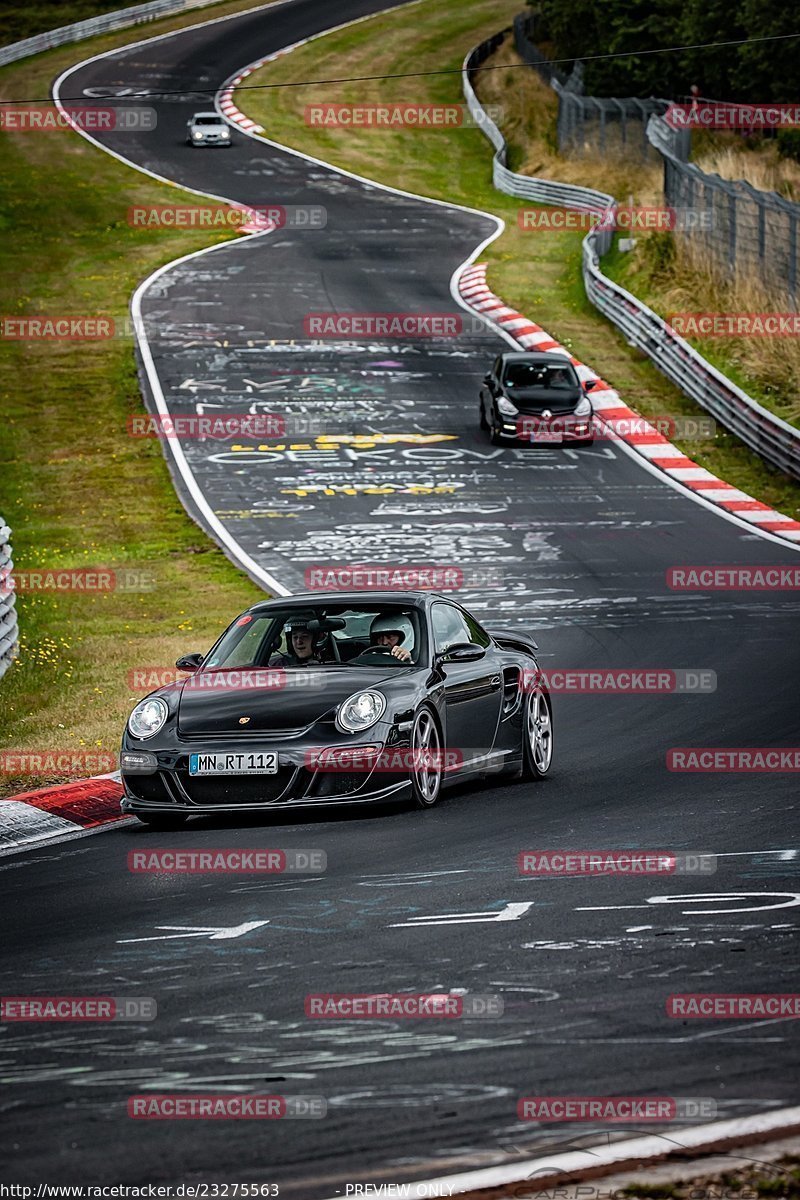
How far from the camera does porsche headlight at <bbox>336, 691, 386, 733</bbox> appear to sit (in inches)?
418

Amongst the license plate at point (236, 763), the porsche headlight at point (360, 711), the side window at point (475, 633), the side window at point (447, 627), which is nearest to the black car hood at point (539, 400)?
the side window at point (475, 633)

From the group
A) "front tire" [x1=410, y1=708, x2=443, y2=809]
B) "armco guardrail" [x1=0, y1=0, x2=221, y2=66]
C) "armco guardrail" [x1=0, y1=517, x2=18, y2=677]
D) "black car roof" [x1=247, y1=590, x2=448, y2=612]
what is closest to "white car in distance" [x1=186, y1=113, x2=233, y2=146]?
"armco guardrail" [x1=0, y1=0, x2=221, y2=66]

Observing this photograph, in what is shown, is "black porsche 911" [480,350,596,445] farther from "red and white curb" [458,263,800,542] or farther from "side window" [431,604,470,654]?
"side window" [431,604,470,654]

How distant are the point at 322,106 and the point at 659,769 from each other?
62129 mm

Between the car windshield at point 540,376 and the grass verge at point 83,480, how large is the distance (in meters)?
5.97

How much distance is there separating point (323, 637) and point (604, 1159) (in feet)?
23.7

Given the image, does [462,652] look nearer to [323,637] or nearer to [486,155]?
[323,637]

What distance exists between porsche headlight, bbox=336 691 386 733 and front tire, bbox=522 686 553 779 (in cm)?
185

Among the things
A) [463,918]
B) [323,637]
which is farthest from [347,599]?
[463,918]

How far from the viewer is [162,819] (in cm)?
1114

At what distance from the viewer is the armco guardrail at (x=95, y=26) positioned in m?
75.2

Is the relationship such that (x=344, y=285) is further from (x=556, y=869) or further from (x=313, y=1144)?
(x=313, y=1144)

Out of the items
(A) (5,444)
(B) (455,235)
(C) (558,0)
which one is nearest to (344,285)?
(B) (455,235)

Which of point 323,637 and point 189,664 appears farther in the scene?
point 323,637
